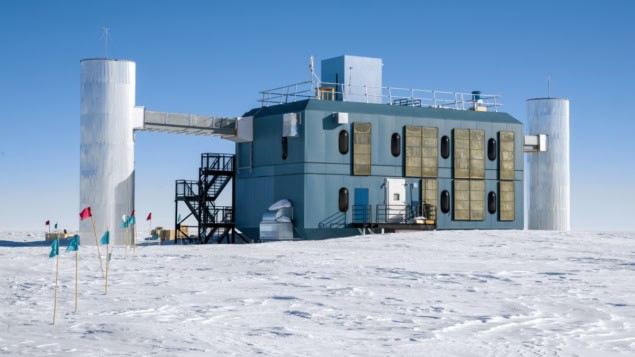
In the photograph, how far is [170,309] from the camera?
16.8 meters

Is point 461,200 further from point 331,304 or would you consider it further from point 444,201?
point 331,304

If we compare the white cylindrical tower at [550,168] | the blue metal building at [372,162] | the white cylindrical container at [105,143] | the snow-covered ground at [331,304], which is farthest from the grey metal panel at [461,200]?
the white cylindrical container at [105,143]

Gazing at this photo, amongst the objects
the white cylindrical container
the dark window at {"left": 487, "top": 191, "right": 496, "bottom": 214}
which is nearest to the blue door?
the dark window at {"left": 487, "top": 191, "right": 496, "bottom": 214}

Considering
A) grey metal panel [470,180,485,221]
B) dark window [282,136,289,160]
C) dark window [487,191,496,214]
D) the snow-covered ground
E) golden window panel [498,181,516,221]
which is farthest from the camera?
golden window panel [498,181,516,221]

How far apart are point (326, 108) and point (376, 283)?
1850 cm

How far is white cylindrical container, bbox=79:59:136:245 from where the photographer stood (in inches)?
1460

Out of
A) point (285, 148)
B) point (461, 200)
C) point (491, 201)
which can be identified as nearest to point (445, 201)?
point (461, 200)

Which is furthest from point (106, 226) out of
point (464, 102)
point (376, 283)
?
point (376, 283)

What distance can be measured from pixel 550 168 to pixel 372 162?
11611mm

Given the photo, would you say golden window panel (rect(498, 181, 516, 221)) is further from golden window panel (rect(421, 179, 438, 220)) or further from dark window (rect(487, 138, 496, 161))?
golden window panel (rect(421, 179, 438, 220))

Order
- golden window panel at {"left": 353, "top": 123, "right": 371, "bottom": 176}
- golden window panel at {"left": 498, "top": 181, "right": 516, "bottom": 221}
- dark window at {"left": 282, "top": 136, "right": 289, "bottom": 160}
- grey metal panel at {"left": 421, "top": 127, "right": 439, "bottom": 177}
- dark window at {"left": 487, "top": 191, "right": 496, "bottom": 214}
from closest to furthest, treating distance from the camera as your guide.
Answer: golden window panel at {"left": 353, "top": 123, "right": 371, "bottom": 176}, dark window at {"left": 282, "top": 136, "right": 289, "bottom": 160}, grey metal panel at {"left": 421, "top": 127, "right": 439, "bottom": 177}, dark window at {"left": 487, "top": 191, "right": 496, "bottom": 214}, golden window panel at {"left": 498, "top": 181, "right": 516, "bottom": 221}

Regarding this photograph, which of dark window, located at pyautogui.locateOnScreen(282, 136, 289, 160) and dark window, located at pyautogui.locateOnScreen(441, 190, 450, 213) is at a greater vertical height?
dark window, located at pyautogui.locateOnScreen(282, 136, 289, 160)

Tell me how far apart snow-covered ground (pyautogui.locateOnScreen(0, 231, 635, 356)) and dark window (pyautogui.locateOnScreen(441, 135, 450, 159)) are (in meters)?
12.7

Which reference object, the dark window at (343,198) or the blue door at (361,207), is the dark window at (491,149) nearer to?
the blue door at (361,207)
